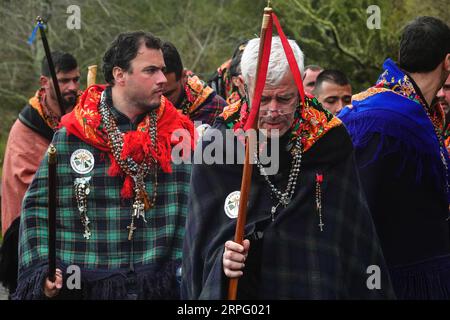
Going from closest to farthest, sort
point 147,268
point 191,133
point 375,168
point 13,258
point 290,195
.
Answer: point 290,195 → point 375,168 → point 147,268 → point 191,133 → point 13,258

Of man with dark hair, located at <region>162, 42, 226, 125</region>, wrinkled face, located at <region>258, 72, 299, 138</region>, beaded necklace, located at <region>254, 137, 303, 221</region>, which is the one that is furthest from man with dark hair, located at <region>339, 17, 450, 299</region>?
man with dark hair, located at <region>162, 42, 226, 125</region>

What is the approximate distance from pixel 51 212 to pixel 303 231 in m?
1.43

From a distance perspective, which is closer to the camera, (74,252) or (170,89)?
(74,252)

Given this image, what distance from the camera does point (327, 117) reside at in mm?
5172

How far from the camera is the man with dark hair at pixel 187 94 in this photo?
7.74 m

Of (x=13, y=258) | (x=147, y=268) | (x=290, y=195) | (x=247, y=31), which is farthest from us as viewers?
(x=247, y=31)

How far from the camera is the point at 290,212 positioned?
5.07 m

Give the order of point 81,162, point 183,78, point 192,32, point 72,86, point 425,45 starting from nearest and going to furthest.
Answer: point 425,45 → point 81,162 → point 183,78 → point 72,86 → point 192,32

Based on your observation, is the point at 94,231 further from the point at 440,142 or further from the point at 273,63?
the point at 440,142

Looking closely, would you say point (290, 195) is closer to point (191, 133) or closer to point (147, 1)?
point (191, 133)

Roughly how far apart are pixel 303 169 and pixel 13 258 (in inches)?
132

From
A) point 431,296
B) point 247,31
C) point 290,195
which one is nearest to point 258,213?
point 290,195

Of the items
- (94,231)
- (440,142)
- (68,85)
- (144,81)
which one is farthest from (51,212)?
(68,85)

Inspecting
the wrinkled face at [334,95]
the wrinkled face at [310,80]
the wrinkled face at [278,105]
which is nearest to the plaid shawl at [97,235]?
the wrinkled face at [278,105]
